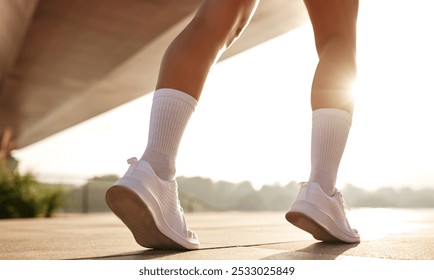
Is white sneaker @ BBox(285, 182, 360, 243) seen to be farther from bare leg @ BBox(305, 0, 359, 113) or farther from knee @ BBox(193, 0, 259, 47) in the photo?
knee @ BBox(193, 0, 259, 47)

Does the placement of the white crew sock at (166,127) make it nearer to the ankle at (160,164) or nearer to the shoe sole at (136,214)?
the ankle at (160,164)

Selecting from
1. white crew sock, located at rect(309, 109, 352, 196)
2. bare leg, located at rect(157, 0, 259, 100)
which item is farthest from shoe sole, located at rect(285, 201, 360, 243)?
bare leg, located at rect(157, 0, 259, 100)

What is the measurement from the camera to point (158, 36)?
9672 millimetres

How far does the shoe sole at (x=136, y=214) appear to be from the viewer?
49.6 inches

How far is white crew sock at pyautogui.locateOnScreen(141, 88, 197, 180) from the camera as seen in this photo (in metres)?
1.34

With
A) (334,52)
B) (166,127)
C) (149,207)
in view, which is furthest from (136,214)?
(334,52)

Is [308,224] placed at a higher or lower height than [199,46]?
lower

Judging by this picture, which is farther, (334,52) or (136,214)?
(334,52)

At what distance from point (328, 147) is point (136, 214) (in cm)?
66

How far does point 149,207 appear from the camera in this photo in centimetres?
127

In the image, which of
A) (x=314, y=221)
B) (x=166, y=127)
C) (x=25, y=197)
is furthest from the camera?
(x=25, y=197)

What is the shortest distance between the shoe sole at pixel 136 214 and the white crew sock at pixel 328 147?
0.52 meters

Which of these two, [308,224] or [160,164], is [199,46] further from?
[308,224]

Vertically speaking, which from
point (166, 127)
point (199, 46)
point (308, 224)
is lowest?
point (308, 224)
